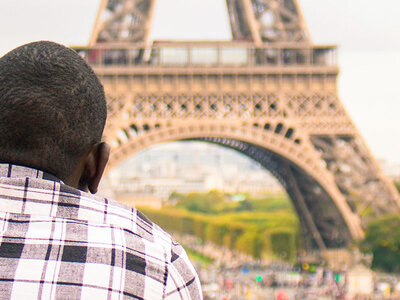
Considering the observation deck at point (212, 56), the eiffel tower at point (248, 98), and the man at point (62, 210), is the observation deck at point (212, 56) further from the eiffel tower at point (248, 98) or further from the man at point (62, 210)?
the man at point (62, 210)

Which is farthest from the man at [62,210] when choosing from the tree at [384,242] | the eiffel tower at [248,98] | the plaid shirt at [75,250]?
the tree at [384,242]

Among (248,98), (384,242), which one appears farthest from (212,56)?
(384,242)

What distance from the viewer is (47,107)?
1753mm

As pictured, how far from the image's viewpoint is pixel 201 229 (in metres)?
78.1

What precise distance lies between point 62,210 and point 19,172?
14 centimetres

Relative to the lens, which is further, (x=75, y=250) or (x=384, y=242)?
(x=384, y=242)

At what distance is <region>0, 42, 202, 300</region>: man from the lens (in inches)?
63.7

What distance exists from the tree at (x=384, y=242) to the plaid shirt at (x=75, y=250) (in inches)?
1190

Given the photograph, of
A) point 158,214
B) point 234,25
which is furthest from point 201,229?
point 234,25

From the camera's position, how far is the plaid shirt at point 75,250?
1599 millimetres

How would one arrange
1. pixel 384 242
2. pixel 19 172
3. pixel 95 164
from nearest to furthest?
pixel 19 172
pixel 95 164
pixel 384 242

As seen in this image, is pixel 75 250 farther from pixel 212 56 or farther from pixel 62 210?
pixel 212 56

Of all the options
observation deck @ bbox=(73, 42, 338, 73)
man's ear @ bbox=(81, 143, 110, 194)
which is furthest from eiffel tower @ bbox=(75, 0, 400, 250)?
man's ear @ bbox=(81, 143, 110, 194)

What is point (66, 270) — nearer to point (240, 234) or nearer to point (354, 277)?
point (354, 277)
